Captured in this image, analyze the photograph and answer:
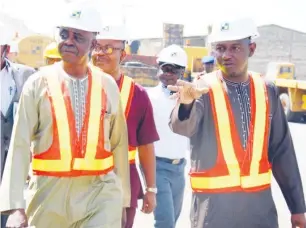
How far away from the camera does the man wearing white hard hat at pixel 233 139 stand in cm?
350

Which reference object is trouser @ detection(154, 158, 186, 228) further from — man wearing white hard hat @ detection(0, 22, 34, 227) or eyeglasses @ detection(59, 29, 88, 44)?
eyeglasses @ detection(59, 29, 88, 44)

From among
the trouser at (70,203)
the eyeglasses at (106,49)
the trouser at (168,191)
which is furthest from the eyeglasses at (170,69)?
the trouser at (70,203)

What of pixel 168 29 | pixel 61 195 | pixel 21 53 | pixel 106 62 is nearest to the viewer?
pixel 61 195

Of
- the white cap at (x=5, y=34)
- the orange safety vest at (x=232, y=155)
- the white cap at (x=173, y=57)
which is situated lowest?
the orange safety vest at (x=232, y=155)

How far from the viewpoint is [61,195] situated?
3375mm

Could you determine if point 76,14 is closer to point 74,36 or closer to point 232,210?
point 74,36

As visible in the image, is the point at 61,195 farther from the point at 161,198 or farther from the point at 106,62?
the point at 161,198

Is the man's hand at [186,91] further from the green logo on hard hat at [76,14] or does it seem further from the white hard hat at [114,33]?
the white hard hat at [114,33]

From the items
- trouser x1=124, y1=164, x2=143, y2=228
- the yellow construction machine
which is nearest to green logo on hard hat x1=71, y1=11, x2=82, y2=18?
trouser x1=124, y1=164, x2=143, y2=228

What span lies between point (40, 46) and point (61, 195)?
80.2 ft

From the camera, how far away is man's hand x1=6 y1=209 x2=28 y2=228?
3093 mm

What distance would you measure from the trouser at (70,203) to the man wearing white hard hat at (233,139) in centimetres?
54

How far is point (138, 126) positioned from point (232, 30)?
106 cm

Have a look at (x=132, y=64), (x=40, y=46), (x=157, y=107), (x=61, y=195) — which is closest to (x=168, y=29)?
(x=132, y=64)
